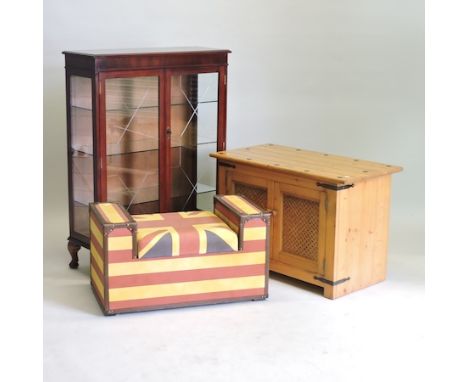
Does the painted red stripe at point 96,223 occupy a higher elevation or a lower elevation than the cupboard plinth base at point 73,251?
higher

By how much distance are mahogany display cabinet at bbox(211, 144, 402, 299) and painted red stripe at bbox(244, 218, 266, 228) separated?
1.09 feet

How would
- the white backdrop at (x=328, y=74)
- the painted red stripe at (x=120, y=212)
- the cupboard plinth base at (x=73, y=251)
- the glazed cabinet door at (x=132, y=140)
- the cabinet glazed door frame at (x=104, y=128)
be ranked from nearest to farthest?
the painted red stripe at (x=120, y=212) → the cabinet glazed door frame at (x=104, y=128) → the glazed cabinet door at (x=132, y=140) → the cupboard plinth base at (x=73, y=251) → the white backdrop at (x=328, y=74)

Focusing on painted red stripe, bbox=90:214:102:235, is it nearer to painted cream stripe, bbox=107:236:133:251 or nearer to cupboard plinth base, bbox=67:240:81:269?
painted cream stripe, bbox=107:236:133:251

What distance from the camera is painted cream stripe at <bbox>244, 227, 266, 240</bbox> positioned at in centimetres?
391

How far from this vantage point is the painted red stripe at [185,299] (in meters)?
3.77

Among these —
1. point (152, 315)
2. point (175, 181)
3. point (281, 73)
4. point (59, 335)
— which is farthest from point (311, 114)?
point (59, 335)

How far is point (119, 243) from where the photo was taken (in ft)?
12.1

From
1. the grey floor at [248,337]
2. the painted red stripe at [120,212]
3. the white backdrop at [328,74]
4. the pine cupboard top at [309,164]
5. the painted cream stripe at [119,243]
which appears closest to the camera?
the grey floor at [248,337]

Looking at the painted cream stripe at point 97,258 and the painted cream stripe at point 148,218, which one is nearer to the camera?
the painted cream stripe at point 97,258

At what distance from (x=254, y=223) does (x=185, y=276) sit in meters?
0.44

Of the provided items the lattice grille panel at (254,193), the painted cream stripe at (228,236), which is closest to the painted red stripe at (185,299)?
the painted cream stripe at (228,236)

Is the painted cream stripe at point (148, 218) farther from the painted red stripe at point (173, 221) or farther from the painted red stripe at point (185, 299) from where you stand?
the painted red stripe at point (185, 299)

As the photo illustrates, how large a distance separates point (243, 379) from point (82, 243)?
1737mm

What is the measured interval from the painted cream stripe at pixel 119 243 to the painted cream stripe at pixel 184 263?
0.26 feet
